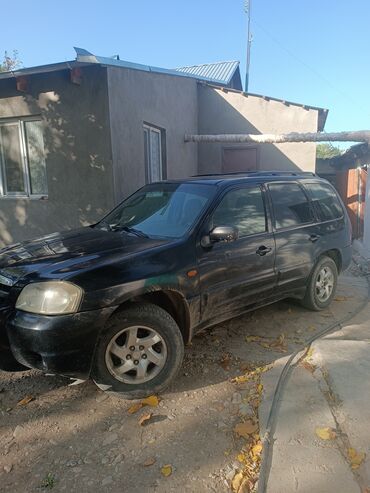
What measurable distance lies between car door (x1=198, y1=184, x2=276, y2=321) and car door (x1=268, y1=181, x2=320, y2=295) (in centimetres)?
16

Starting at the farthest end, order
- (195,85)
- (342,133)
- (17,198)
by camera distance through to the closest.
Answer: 1. (195,85)
2. (342,133)
3. (17,198)

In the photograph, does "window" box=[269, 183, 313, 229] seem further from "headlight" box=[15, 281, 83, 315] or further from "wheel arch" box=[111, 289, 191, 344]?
"headlight" box=[15, 281, 83, 315]

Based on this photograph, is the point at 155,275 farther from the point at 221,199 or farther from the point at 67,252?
the point at 221,199

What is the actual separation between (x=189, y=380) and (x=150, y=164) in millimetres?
6450

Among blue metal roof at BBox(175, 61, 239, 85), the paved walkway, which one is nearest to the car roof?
the paved walkway

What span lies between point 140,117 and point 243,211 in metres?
4.83

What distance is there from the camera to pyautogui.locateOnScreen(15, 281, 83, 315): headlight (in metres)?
2.81

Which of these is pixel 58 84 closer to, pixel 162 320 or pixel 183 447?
pixel 162 320

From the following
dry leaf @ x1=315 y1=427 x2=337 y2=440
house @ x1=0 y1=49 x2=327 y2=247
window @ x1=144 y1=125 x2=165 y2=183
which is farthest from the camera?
window @ x1=144 y1=125 x2=165 y2=183

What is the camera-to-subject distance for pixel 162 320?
10.6 feet

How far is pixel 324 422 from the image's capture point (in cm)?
285

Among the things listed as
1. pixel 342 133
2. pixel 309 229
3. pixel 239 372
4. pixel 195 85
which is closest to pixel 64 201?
pixel 309 229

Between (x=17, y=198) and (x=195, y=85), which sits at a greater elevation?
(x=195, y=85)

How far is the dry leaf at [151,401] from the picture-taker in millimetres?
3158
